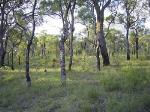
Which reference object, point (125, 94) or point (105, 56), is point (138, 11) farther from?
point (125, 94)

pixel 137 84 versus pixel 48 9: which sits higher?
pixel 48 9

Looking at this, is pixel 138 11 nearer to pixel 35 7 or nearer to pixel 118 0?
pixel 118 0

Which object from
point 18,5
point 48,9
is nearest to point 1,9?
point 18,5

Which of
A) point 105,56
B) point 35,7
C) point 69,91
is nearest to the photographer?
point 69,91

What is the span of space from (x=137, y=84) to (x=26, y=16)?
15.3 metres

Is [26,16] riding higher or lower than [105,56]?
higher

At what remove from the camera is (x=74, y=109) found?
1520 centimetres

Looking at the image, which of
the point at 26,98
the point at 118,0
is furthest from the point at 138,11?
the point at 26,98

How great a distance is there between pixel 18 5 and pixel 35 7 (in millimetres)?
7454

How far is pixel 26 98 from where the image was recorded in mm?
20828

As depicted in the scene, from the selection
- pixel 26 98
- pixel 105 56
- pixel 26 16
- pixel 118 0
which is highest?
pixel 118 0

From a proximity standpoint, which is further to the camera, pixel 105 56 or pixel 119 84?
pixel 105 56

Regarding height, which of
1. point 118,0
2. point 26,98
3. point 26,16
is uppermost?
point 118,0

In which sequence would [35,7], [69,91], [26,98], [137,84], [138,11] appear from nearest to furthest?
1. [137,84]
2. [69,91]
3. [26,98]
4. [35,7]
5. [138,11]
